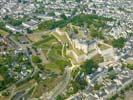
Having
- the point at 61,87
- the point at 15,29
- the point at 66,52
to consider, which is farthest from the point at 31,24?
the point at 61,87

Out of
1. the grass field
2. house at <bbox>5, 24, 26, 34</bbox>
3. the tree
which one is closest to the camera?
the grass field

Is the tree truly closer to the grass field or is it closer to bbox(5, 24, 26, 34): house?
the grass field

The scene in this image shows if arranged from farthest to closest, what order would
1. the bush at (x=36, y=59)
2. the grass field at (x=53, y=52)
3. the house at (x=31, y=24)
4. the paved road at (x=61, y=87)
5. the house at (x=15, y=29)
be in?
the house at (x=31, y=24)
the house at (x=15, y=29)
the bush at (x=36, y=59)
the grass field at (x=53, y=52)
the paved road at (x=61, y=87)

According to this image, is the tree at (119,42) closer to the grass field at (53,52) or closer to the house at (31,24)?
the grass field at (53,52)

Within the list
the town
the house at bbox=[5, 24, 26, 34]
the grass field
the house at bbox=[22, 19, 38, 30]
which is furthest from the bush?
the house at bbox=[22, 19, 38, 30]

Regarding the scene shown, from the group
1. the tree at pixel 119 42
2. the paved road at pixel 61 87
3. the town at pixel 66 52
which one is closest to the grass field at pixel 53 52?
the town at pixel 66 52

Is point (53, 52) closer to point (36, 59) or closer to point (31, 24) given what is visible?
point (36, 59)

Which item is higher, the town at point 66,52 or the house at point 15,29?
the house at point 15,29

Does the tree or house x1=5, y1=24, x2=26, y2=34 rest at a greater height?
house x1=5, y1=24, x2=26, y2=34

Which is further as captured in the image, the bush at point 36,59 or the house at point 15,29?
the house at point 15,29

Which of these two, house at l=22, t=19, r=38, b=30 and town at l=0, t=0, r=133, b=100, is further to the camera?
house at l=22, t=19, r=38, b=30
